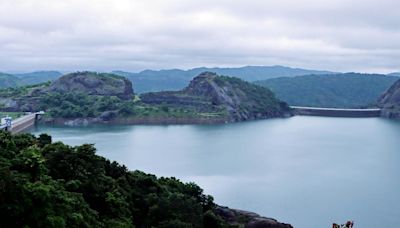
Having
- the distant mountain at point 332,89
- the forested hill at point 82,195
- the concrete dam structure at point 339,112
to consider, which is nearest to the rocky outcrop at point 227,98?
the concrete dam structure at point 339,112

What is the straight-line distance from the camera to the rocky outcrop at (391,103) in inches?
4636

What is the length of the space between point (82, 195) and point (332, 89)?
164m

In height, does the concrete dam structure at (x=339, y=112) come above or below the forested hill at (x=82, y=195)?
below

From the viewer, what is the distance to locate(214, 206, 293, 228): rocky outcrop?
2398 cm

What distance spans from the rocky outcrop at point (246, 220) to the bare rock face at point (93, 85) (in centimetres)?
8629

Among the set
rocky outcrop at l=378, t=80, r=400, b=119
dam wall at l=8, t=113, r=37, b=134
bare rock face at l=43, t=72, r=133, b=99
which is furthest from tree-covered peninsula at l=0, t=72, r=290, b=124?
rocky outcrop at l=378, t=80, r=400, b=119

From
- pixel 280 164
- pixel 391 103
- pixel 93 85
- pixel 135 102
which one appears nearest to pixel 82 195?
pixel 280 164

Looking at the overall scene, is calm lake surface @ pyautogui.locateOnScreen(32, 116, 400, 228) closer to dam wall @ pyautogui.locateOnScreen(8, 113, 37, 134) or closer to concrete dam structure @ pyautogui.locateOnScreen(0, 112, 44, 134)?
dam wall @ pyautogui.locateOnScreen(8, 113, 37, 134)

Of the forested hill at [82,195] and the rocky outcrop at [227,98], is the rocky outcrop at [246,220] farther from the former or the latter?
the rocky outcrop at [227,98]

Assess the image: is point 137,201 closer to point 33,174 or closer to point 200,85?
point 33,174

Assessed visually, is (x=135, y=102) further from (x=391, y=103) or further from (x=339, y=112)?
(x=391, y=103)

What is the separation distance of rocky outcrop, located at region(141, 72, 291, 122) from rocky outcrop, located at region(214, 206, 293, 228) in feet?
254

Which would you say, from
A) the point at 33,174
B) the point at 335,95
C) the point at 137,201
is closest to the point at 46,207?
the point at 33,174

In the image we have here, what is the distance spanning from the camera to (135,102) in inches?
4242
